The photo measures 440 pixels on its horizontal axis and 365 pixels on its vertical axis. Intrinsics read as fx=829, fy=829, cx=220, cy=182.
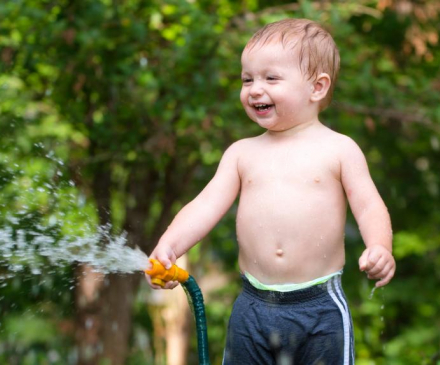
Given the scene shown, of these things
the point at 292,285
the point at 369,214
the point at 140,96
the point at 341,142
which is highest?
the point at 140,96

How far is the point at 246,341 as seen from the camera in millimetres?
2273

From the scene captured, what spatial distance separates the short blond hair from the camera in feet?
A: 7.64

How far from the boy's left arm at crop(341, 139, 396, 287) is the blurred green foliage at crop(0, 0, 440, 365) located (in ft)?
5.04

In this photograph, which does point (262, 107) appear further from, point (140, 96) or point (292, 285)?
point (140, 96)

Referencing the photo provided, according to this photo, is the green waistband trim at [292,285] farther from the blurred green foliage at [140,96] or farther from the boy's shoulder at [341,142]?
the blurred green foliage at [140,96]

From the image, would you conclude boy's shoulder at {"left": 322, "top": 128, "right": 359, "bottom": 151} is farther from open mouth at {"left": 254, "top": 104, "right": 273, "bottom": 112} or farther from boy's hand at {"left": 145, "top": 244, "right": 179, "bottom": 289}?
boy's hand at {"left": 145, "top": 244, "right": 179, "bottom": 289}

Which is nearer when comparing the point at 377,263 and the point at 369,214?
the point at 377,263

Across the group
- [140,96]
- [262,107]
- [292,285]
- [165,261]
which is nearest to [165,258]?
[165,261]

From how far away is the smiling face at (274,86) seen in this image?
231 centimetres

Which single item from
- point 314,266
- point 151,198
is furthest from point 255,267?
point 151,198

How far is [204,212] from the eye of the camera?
2379 mm

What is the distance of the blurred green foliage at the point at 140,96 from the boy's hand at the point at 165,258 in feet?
4.69

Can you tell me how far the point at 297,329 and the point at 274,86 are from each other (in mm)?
671

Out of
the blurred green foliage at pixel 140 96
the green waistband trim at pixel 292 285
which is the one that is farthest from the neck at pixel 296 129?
the blurred green foliage at pixel 140 96
